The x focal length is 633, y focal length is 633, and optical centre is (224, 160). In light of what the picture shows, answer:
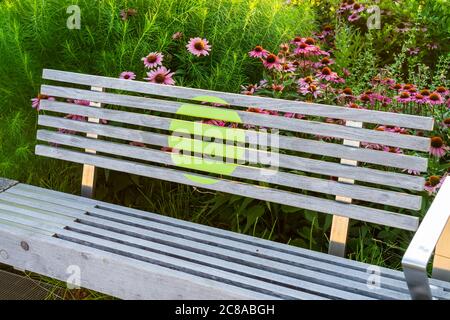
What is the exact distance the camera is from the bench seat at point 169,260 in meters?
2.00

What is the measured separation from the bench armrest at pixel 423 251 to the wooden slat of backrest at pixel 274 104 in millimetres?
432

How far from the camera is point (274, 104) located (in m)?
2.41

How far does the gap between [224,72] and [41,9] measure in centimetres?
98

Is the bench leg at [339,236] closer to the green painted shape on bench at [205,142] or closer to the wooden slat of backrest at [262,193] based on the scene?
the wooden slat of backrest at [262,193]

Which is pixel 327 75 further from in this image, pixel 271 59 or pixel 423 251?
pixel 423 251

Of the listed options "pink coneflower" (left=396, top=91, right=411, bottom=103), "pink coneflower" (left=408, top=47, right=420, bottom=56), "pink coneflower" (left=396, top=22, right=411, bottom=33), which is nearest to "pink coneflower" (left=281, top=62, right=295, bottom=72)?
"pink coneflower" (left=396, top=91, right=411, bottom=103)

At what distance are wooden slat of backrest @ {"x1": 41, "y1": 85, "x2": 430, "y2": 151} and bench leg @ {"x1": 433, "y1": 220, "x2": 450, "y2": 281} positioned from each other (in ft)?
1.01

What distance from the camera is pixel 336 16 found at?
4.84 m

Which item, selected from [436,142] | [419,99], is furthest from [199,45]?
[436,142]

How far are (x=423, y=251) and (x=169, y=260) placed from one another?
861mm

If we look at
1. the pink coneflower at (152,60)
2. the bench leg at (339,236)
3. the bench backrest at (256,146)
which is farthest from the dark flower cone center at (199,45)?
the bench leg at (339,236)

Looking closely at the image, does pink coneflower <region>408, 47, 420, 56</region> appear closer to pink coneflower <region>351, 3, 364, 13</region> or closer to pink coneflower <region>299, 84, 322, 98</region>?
pink coneflower <region>351, 3, 364, 13</region>
